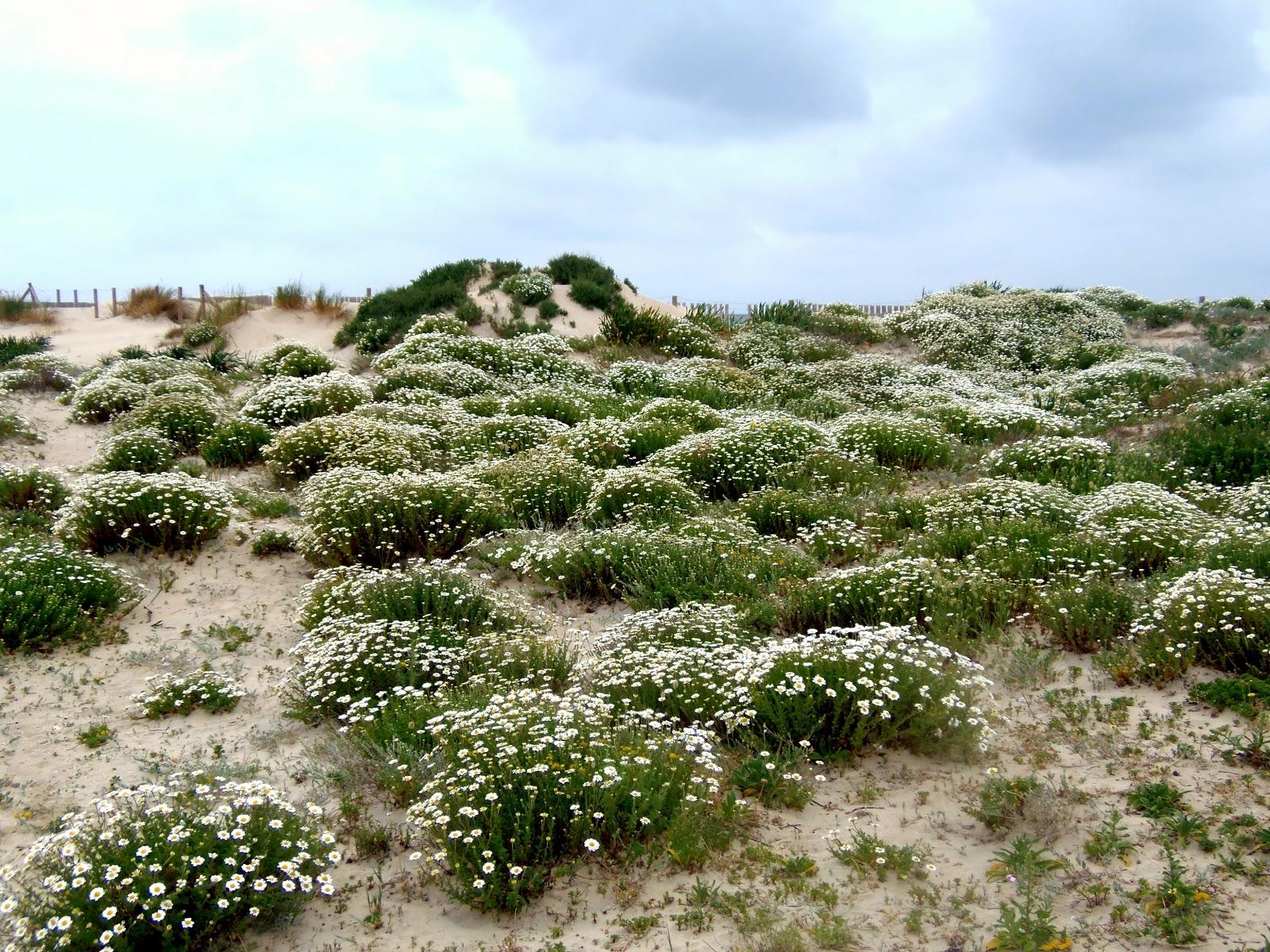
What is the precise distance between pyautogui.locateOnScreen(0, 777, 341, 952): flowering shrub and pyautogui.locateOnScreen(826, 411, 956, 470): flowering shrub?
27.8ft

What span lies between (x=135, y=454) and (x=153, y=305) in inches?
672

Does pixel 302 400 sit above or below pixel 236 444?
above

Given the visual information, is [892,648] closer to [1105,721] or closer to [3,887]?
[1105,721]

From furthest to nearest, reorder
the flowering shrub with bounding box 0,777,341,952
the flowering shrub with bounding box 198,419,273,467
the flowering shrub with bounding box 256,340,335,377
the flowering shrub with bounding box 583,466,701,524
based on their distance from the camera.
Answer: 1. the flowering shrub with bounding box 256,340,335,377
2. the flowering shrub with bounding box 198,419,273,467
3. the flowering shrub with bounding box 583,466,701,524
4. the flowering shrub with bounding box 0,777,341,952

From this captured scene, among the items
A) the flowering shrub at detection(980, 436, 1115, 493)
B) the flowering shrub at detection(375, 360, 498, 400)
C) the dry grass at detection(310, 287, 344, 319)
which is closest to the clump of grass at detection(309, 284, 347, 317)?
the dry grass at detection(310, 287, 344, 319)

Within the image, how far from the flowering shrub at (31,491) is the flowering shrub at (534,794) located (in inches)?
274

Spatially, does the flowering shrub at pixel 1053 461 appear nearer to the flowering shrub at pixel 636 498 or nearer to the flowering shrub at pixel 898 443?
the flowering shrub at pixel 898 443

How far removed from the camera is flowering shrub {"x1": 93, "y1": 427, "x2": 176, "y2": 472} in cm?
1120

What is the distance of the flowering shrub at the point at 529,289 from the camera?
2334 cm

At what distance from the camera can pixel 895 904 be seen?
437 cm

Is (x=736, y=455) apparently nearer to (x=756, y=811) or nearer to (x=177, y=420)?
(x=756, y=811)

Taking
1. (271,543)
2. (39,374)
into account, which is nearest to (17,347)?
(39,374)

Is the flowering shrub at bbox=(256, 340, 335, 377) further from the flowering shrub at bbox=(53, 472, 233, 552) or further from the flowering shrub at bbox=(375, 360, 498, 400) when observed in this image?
the flowering shrub at bbox=(53, 472, 233, 552)

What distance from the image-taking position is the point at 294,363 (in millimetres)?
17297
